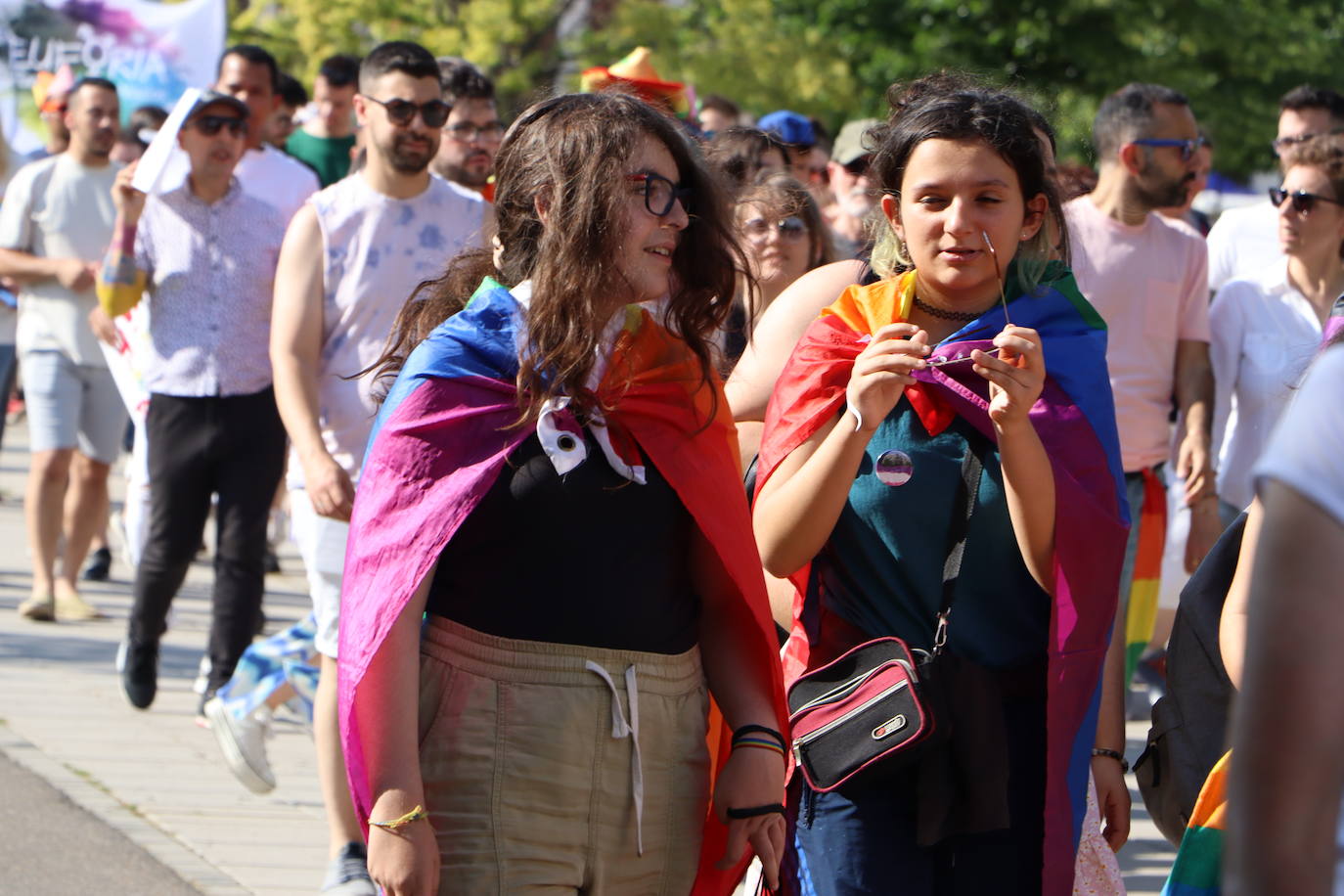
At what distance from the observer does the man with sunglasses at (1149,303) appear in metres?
6.46

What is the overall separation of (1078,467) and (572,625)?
3.18ft

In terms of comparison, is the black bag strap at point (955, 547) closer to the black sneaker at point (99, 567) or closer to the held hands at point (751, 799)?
the held hands at point (751, 799)

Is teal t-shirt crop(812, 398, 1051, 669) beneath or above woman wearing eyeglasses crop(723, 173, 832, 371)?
beneath

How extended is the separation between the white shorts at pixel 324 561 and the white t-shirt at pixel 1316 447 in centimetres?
409

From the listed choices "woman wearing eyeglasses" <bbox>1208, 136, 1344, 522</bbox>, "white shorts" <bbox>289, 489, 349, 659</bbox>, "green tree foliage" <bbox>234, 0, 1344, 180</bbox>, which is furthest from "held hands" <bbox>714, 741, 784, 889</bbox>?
"green tree foliage" <bbox>234, 0, 1344, 180</bbox>

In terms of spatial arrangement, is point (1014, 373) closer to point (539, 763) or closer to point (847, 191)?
point (539, 763)

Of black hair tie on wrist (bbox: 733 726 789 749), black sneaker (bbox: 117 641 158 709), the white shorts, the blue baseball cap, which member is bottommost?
black sneaker (bbox: 117 641 158 709)

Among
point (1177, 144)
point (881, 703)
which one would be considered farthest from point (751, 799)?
point (1177, 144)

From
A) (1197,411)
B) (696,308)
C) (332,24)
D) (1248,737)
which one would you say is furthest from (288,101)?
(332,24)

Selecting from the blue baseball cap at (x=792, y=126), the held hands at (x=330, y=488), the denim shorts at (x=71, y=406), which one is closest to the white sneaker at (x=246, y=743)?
the held hands at (x=330, y=488)

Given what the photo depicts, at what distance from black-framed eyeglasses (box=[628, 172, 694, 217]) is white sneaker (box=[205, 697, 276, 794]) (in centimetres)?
324

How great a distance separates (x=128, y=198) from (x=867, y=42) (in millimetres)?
24832

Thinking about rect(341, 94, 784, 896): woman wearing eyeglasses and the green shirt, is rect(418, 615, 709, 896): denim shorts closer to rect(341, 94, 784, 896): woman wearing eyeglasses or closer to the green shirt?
rect(341, 94, 784, 896): woman wearing eyeglasses

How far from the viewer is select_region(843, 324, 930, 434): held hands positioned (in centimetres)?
311
